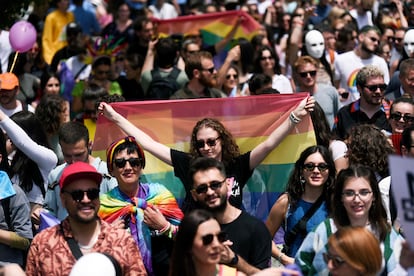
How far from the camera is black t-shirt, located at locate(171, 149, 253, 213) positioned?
27.4ft

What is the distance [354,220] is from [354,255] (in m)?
0.97

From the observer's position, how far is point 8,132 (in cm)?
882

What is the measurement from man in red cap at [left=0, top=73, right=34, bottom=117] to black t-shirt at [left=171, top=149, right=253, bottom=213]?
9.57ft

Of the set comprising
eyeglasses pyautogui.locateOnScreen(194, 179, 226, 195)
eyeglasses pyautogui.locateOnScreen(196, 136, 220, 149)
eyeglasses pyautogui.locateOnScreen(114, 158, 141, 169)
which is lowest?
eyeglasses pyautogui.locateOnScreen(194, 179, 226, 195)

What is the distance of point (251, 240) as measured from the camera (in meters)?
7.26

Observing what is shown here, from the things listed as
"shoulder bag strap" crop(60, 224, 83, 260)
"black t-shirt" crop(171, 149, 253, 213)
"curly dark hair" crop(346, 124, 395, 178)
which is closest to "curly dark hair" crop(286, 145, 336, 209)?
"black t-shirt" crop(171, 149, 253, 213)

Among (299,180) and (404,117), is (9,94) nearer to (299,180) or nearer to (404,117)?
(404,117)

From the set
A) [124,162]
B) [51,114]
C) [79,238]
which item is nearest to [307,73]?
[51,114]

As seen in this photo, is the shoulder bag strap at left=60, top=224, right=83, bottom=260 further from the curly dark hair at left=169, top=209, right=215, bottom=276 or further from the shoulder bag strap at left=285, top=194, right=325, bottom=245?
the shoulder bag strap at left=285, top=194, right=325, bottom=245

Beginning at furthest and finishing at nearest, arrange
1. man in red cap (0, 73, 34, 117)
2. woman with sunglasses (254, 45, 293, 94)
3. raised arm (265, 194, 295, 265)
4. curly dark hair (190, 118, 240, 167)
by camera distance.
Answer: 1. woman with sunglasses (254, 45, 293, 94)
2. man in red cap (0, 73, 34, 117)
3. curly dark hair (190, 118, 240, 167)
4. raised arm (265, 194, 295, 265)

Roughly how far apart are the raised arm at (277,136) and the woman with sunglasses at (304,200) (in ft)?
1.57

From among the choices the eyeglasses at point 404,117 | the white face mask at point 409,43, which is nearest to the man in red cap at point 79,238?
the eyeglasses at point 404,117

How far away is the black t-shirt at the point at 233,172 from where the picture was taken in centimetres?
836

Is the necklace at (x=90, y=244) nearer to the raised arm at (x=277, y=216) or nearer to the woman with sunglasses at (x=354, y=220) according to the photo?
the woman with sunglasses at (x=354, y=220)
